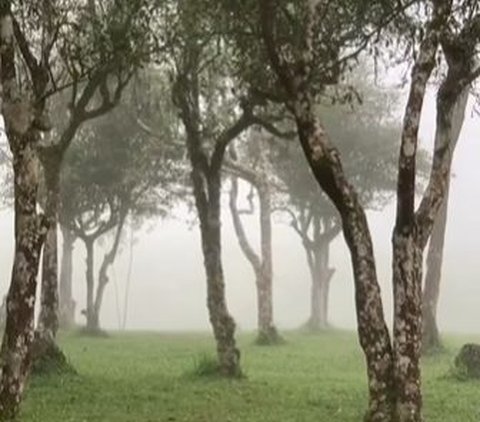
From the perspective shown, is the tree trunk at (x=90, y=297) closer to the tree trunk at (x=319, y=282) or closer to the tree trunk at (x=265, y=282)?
the tree trunk at (x=265, y=282)

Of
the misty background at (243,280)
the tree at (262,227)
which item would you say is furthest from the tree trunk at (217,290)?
the misty background at (243,280)

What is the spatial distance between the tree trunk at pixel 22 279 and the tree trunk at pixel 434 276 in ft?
68.0

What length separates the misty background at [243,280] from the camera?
→ 9825 centimetres

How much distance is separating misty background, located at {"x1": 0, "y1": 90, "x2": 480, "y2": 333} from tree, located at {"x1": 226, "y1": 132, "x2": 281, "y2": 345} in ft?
139

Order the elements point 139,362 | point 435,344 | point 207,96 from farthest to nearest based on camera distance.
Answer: point 435,344 < point 139,362 < point 207,96

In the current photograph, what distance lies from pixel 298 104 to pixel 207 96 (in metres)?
12.2

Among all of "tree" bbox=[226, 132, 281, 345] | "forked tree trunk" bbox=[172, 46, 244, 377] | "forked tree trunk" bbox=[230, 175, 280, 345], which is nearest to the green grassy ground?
"forked tree trunk" bbox=[172, 46, 244, 377]

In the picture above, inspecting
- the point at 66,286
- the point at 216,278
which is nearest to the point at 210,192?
the point at 216,278

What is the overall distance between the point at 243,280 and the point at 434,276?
81609 mm

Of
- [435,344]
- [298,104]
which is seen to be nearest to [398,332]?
[298,104]

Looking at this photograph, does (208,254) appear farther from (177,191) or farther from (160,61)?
(177,191)

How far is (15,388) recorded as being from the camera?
50.2 ft

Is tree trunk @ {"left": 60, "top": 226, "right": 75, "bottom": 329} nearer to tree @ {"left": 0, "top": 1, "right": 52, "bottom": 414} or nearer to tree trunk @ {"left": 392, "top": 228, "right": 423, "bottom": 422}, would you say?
tree @ {"left": 0, "top": 1, "right": 52, "bottom": 414}

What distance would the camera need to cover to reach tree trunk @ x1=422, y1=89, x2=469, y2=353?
3459 centimetres
